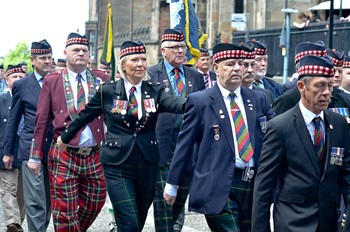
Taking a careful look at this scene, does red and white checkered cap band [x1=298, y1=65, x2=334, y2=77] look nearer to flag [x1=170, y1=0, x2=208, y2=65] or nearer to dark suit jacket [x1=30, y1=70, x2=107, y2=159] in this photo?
dark suit jacket [x1=30, y1=70, x2=107, y2=159]

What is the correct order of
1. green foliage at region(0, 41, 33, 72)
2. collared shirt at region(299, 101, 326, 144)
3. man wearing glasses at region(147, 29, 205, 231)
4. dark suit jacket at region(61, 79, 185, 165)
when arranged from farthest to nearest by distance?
green foliage at region(0, 41, 33, 72) < man wearing glasses at region(147, 29, 205, 231) < dark suit jacket at region(61, 79, 185, 165) < collared shirt at region(299, 101, 326, 144)

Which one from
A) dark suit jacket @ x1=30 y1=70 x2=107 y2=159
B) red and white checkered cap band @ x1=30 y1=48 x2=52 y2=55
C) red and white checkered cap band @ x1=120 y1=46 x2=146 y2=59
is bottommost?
dark suit jacket @ x1=30 y1=70 x2=107 y2=159

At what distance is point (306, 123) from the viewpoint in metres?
7.24

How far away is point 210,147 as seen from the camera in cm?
851

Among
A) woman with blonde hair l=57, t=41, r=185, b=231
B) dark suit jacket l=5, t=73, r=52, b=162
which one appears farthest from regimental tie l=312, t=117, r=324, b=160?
dark suit jacket l=5, t=73, r=52, b=162

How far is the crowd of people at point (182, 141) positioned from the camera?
7.18m

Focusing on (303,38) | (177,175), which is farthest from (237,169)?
(303,38)

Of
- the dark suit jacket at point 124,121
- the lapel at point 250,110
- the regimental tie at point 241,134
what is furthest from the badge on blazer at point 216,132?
the dark suit jacket at point 124,121

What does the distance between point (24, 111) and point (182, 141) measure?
3.98 metres

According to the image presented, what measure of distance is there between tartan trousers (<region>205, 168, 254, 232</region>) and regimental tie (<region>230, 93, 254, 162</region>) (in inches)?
5.2

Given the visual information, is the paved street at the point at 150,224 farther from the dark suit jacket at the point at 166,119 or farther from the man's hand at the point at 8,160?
the dark suit jacket at the point at 166,119

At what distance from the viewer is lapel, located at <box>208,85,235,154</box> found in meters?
8.51

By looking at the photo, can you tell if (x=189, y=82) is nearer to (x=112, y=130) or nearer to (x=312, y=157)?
(x=112, y=130)

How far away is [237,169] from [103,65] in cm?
1065
